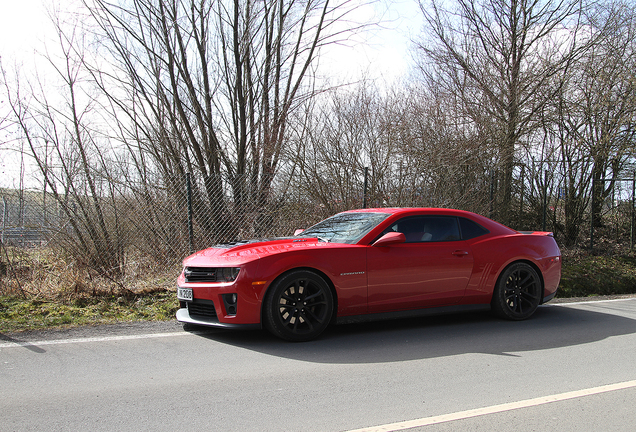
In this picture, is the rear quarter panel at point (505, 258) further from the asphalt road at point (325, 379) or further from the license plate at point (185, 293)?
the license plate at point (185, 293)

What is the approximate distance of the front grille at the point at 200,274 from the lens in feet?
17.2

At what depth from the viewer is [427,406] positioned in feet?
11.5

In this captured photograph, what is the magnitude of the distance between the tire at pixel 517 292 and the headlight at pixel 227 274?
3398 millimetres

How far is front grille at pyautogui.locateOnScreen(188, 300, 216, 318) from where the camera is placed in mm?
5180

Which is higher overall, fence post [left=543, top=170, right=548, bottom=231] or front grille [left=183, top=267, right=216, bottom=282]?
fence post [left=543, top=170, right=548, bottom=231]

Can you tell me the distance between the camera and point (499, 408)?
348 cm

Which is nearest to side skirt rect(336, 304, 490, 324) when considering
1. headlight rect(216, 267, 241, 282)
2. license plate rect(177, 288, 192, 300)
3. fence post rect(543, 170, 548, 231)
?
headlight rect(216, 267, 241, 282)

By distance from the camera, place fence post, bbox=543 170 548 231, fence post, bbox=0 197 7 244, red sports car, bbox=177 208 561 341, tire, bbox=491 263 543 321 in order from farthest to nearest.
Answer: fence post, bbox=543 170 548 231
fence post, bbox=0 197 7 244
tire, bbox=491 263 543 321
red sports car, bbox=177 208 561 341

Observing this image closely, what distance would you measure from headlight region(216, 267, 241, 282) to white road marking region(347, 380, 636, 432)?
2376mm

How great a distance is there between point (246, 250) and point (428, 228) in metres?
2.28

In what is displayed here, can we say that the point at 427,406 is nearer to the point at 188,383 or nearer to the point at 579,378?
the point at 579,378

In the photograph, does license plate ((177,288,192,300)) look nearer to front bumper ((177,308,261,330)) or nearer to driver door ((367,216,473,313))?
front bumper ((177,308,261,330))

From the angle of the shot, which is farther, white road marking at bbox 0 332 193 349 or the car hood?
the car hood

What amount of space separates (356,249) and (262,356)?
5.23 ft
